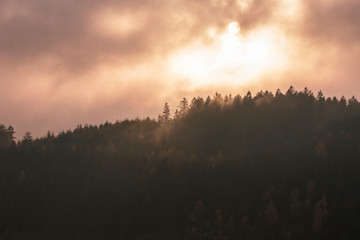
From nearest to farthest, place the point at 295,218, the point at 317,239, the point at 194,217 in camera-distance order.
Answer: the point at 317,239 → the point at 295,218 → the point at 194,217

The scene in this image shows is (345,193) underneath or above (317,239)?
above

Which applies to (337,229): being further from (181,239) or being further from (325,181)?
(181,239)

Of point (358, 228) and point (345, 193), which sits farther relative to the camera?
point (345, 193)

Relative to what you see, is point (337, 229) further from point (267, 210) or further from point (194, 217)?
point (194, 217)

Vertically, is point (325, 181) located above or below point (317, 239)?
above

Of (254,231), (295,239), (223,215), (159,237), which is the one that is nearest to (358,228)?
(295,239)

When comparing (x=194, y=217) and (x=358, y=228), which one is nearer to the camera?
(x=358, y=228)

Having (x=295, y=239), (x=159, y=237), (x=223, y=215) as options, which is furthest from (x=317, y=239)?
(x=159, y=237)

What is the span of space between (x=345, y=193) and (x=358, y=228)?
17.0 m

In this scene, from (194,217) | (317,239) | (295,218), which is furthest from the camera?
(194,217)

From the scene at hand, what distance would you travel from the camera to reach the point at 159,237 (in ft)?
637

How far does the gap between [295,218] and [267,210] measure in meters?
8.75

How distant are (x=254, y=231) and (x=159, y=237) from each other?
30807 mm

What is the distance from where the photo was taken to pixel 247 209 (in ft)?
641
